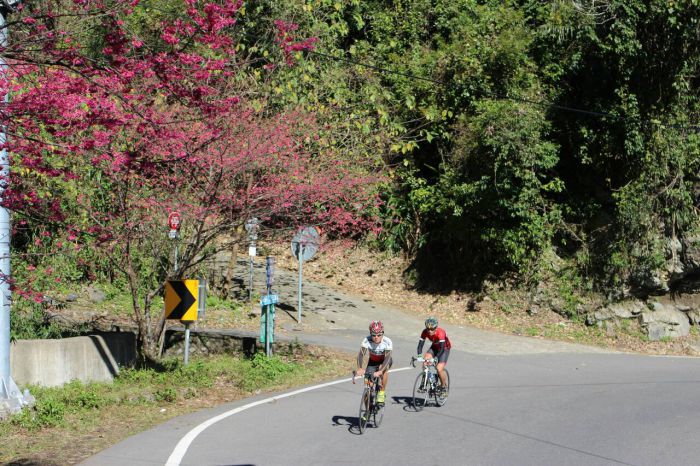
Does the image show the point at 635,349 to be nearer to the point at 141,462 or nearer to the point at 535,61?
the point at 535,61

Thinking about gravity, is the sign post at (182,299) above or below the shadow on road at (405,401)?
above

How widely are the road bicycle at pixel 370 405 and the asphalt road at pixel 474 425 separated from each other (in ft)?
0.47

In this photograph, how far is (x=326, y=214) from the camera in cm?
1808

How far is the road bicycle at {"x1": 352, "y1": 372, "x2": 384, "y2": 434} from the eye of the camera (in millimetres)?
10008

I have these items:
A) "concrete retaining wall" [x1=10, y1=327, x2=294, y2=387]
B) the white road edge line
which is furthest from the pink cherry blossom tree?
the white road edge line

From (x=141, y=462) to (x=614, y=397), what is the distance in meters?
7.98

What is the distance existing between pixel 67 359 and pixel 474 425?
639 centimetres

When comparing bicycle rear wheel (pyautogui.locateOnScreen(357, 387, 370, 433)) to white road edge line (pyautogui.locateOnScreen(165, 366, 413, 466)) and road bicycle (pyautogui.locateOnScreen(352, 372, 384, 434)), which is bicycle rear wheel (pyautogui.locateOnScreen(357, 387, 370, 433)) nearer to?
road bicycle (pyautogui.locateOnScreen(352, 372, 384, 434))

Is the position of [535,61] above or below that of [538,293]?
above

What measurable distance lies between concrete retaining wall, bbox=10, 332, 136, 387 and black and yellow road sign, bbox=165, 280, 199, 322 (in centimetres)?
104

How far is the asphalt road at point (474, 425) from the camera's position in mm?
8719

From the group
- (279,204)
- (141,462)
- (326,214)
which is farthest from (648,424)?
(326,214)

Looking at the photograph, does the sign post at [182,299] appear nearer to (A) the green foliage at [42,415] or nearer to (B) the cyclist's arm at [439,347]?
(A) the green foliage at [42,415]

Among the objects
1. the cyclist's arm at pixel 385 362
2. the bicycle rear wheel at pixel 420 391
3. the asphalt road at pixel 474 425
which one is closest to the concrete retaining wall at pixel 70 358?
the asphalt road at pixel 474 425
